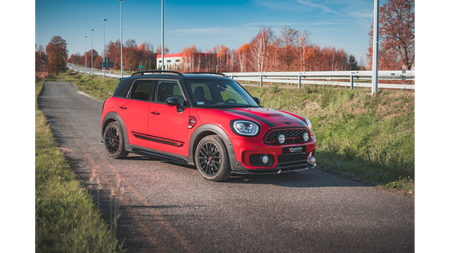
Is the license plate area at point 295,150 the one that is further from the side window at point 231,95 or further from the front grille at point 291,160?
the side window at point 231,95

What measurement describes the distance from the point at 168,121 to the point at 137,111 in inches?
37.1

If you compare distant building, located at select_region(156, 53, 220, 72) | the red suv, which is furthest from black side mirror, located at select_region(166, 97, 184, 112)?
distant building, located at select_region(156, 53, 220, 72)

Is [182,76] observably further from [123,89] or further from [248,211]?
[248,211]

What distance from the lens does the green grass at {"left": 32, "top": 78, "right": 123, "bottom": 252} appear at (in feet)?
11.7

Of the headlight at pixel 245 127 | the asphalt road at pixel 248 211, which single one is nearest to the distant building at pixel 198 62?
the asphalt road at pixel 248 211

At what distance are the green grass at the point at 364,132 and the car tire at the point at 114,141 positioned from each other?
402 centimetres

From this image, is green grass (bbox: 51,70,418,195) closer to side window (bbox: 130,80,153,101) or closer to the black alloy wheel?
the black alloy wheel

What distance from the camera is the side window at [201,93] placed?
22.7 feet

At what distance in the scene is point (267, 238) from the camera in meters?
4.00

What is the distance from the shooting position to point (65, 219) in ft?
13.4

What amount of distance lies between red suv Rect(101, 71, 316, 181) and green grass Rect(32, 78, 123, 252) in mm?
1698
